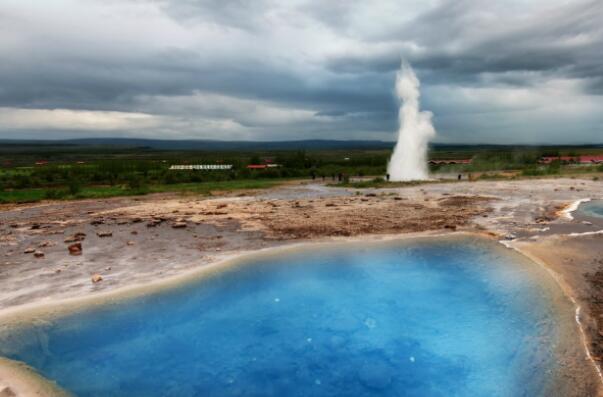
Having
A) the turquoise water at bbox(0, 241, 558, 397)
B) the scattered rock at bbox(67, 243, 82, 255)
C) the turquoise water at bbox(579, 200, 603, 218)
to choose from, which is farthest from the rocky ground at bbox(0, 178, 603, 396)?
the turquoise water at bbox(0, 241, 558, 397)

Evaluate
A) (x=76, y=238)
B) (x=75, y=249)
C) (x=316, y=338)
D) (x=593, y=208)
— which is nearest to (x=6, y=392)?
(x=316, y=338)

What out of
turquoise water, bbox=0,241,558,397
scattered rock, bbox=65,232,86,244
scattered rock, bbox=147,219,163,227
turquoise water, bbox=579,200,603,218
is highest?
turquoise water, bbox=579,200,603,218

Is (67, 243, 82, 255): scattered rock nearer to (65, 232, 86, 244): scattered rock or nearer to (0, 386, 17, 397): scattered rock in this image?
Answer: (65, 232, 86, 244): scattered rock

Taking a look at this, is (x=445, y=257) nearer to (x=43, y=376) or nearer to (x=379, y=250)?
(x=379, y=250)

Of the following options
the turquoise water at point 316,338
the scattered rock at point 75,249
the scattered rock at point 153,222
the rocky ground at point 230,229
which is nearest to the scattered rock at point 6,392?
the turquoise water at point 316,338

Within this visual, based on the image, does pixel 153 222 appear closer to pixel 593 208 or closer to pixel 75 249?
pixel 75 249

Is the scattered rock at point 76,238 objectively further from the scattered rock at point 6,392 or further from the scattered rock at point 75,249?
the scattered rock at point 6,392
